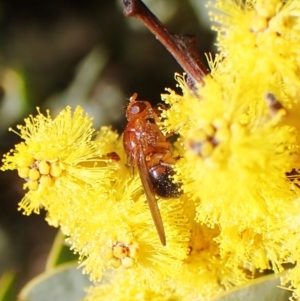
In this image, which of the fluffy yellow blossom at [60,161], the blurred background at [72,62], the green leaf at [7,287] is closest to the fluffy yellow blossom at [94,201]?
the fluffy yellow blossom at [60,161]

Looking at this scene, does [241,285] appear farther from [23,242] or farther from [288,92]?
[23,242]

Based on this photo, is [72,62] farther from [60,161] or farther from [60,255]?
[60,161]

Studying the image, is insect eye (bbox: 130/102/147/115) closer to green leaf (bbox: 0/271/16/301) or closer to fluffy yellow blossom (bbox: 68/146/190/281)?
fluffy yellow blossom (bbox: 68/146/190/281)

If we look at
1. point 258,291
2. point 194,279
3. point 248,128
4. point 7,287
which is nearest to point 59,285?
point 7,287

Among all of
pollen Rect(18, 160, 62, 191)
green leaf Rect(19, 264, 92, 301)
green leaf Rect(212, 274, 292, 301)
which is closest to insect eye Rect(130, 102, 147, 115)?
pollen Rect(18, 160, 62, 191)

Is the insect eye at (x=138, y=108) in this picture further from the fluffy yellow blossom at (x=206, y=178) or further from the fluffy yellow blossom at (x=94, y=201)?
the fluffy yellow blossom at (x=94, y=201)
